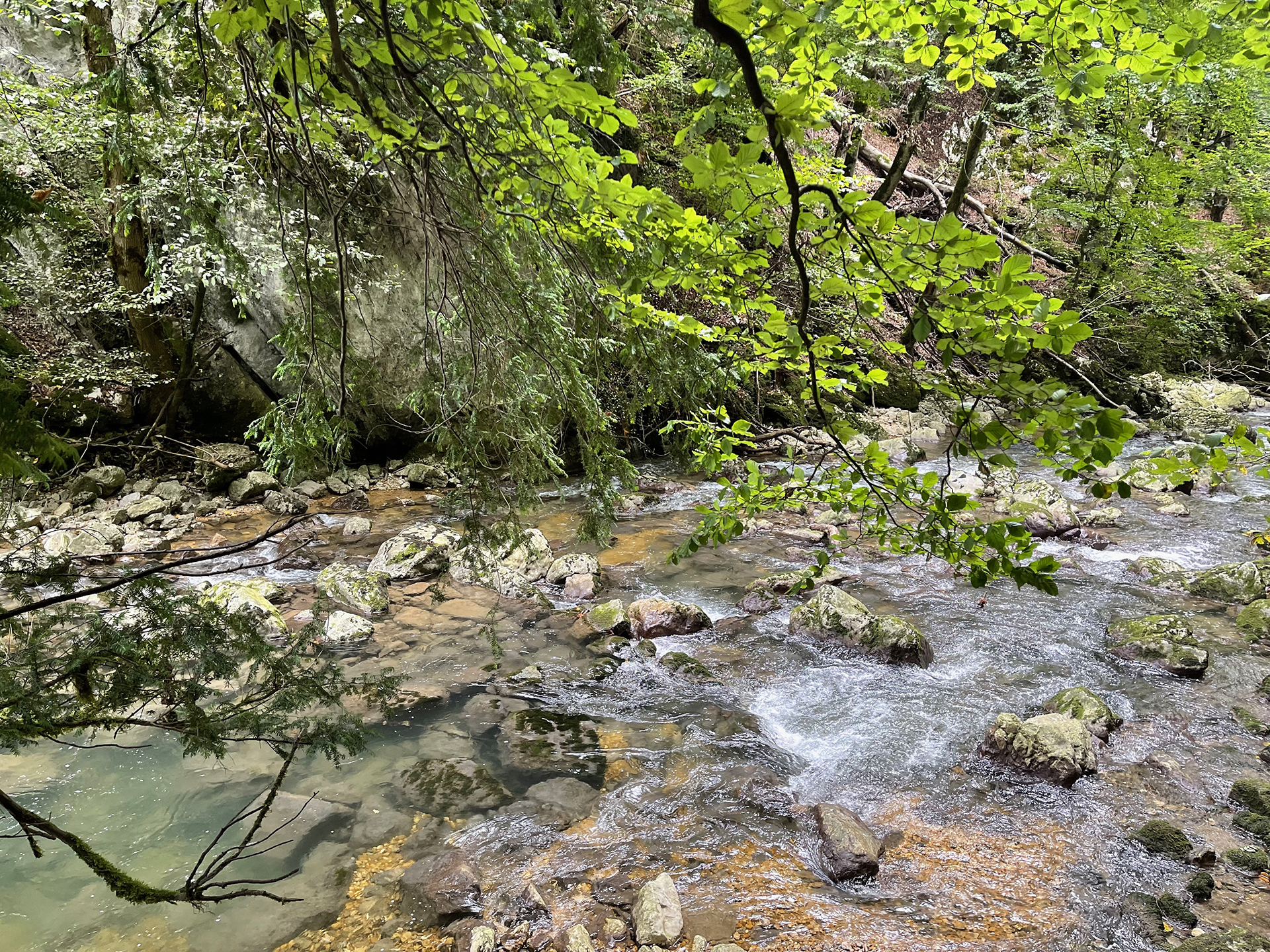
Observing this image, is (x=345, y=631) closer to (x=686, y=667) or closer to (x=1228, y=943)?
(x=686, y=667)

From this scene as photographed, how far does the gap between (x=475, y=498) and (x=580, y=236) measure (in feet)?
4.92

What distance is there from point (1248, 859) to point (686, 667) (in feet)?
11.6

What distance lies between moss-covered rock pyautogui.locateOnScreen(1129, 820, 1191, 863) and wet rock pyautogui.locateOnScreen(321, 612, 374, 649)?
19.1 ft

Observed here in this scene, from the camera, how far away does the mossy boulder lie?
252 inches

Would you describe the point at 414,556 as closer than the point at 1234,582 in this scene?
No

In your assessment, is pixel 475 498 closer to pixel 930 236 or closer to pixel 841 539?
pixel 841 539

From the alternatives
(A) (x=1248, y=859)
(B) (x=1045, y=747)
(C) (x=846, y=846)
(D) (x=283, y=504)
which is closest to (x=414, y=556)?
(D) (x=283, y=504)

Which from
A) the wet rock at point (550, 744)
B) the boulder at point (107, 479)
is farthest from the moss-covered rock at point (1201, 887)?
the boulder at point (107, 479)

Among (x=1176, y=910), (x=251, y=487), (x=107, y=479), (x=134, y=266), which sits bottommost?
(x=1176, y=910)

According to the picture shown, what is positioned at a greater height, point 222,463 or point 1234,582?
point 222,463

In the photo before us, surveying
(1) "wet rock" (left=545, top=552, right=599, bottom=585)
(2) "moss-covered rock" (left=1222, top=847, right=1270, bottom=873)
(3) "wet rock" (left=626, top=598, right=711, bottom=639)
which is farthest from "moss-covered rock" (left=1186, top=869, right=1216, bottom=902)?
(1) "wet rock" (left=545, top=552, right=599, bottom=585)

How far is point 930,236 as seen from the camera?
1.30m

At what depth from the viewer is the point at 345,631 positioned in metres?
6.02

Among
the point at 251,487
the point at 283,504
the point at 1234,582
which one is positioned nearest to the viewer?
the point at 1234,582
